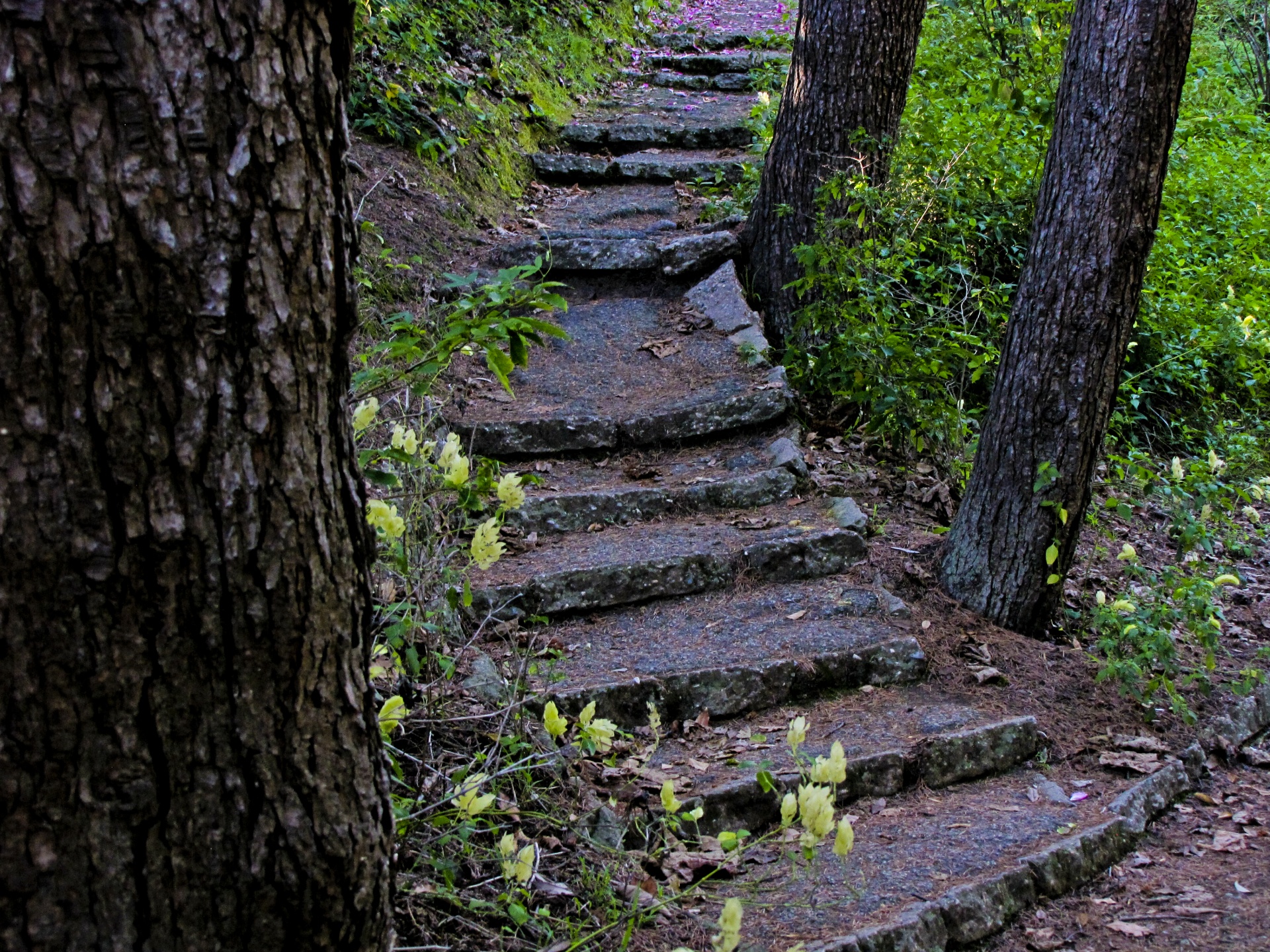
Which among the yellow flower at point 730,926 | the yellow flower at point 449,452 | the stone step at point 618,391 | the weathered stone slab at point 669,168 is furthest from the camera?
the weathered stone slab at point 669,168

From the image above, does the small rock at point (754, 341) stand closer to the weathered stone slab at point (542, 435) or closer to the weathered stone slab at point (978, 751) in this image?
the weathered stone slab at point (542, 435)

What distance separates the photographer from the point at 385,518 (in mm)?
2312

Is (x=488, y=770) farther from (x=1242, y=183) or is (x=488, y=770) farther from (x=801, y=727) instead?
(x=1242, y=183)

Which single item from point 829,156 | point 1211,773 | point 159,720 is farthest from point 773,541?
point 159,720

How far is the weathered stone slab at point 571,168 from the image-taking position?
784 cm

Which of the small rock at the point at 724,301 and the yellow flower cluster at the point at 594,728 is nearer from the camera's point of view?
the yellow flower cluster at the point at 594,728

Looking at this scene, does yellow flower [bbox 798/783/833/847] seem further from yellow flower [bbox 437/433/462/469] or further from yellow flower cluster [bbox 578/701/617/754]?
yellow flower [bbox 437/433/462/469]

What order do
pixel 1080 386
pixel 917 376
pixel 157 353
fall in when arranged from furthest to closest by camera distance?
pixel 917 376 < pixel 1080 386 < pixel 157 353

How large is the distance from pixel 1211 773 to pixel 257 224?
12.5 ft

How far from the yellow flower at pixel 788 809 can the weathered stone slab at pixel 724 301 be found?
13.6 feet

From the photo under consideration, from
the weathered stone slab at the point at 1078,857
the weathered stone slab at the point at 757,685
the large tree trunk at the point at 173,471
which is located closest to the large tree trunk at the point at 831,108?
the weathered stone slab at the point at 757,685

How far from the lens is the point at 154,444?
1.26 metres

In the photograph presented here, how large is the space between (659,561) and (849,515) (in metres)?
1.02

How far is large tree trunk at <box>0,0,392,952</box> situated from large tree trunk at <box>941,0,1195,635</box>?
3217 millimetres
